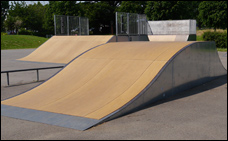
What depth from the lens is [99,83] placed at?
809 centimetres

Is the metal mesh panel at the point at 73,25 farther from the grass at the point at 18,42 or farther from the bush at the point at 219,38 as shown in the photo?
the bush at the point at 219,38

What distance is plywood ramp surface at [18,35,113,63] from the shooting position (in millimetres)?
19320

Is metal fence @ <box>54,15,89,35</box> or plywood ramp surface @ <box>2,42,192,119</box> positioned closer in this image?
plywood ramp surface @ <box>2,42,192,119</box>

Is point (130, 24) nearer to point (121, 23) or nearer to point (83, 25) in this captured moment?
point (121, 23)

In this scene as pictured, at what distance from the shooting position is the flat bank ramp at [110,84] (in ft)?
21.0

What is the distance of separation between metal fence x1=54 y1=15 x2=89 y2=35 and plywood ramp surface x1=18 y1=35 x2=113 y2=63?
2574mm

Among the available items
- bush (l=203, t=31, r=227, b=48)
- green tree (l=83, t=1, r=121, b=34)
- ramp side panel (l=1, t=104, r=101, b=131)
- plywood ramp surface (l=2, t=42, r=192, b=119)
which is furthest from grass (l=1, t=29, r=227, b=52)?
ramp side panel (l=1, t=104, r=101, b=131)

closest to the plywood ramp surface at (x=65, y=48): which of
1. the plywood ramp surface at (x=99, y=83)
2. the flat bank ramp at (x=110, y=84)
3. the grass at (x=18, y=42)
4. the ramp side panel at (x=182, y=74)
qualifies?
the flat bank ramp at (x=110, y=84)

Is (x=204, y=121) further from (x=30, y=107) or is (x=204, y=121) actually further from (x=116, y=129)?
(x=30, y=107)

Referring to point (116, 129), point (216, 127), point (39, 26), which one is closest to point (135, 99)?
point (116, 129)

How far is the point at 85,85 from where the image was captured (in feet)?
26.8

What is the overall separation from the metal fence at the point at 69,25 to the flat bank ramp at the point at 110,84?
1442cm

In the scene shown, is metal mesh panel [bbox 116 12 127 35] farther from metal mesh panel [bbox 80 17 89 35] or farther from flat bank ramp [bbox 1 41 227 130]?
flat bank ramp [bbox 1 41 227 130]

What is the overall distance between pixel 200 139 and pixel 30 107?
418 centimetres
